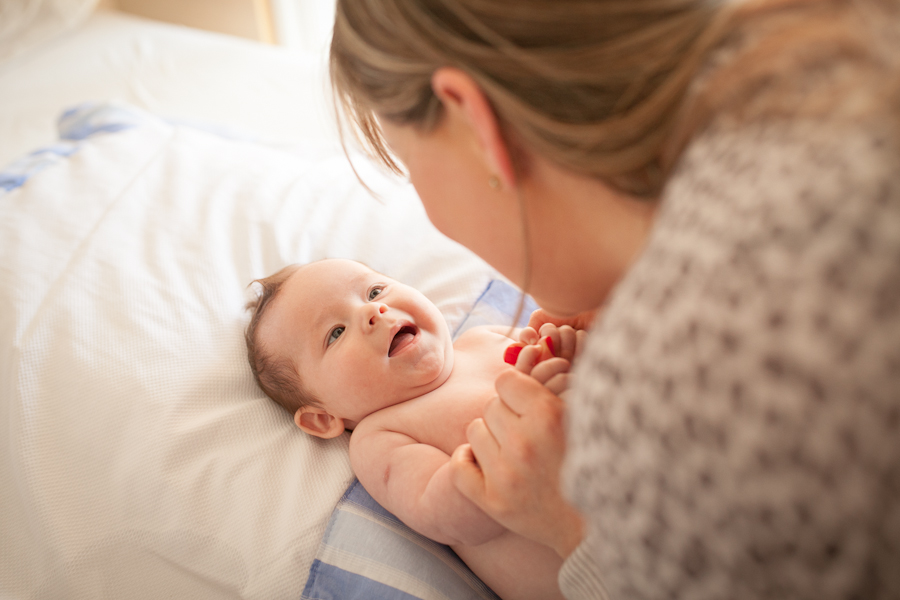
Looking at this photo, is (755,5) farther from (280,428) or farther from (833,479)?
(280,428)

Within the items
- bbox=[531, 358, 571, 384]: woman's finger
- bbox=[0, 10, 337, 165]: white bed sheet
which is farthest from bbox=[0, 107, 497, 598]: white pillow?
bbox=[0, 10, 337, 165]: white bed sheet

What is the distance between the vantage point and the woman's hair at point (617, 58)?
521 mm

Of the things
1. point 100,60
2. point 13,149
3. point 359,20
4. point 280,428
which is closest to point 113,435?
point 280,428

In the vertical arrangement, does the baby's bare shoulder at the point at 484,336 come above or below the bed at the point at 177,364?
above

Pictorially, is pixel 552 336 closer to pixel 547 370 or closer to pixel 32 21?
pixel 547 370

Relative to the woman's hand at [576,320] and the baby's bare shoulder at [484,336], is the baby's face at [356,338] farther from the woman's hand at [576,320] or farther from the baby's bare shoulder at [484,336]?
the woman's hand at [576,320]

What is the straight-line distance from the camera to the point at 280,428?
1124 millimetres

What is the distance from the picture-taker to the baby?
94 cm

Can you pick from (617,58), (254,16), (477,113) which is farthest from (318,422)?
(254,16)

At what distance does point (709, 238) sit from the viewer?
478 mm

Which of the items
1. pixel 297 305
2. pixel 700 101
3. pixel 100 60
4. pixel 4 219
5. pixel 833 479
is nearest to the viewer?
pixel 833 479

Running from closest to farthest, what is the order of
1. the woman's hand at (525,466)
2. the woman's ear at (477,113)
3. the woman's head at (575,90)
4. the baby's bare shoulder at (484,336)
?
the woman's head at (575,90) < the woman's ear at (477,113) < the woman's hand at (525,466) < the baby's bare shoulder at (484,336)

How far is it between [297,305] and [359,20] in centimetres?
61

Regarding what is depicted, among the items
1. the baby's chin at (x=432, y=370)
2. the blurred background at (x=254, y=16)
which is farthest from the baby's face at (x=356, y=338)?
the blurred background at (x=254, y=16)
